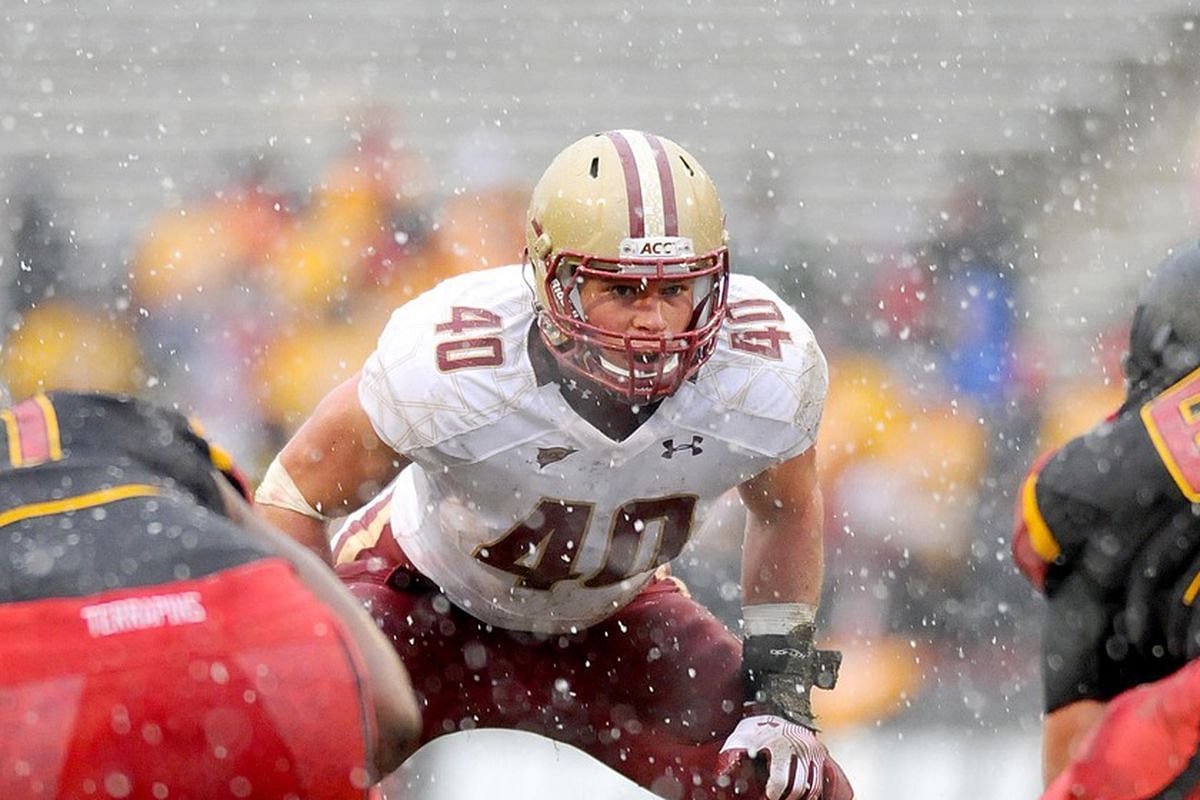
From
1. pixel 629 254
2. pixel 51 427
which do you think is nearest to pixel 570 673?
pixel 629 254

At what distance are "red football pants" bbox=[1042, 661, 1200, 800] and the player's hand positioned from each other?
1429 millimetres

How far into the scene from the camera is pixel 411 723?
2062mm

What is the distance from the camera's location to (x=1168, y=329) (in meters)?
2.39

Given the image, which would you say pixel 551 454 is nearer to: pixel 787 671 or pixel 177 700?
pixel 787 671

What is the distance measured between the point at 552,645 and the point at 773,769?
1.95 ft

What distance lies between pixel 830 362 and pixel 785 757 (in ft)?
13.4

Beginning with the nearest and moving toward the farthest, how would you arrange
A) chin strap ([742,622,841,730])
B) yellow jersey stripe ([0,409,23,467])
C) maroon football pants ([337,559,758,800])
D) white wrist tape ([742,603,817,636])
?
Answer: yellow jersey stripe ([0,409,23,467]) < chin strap ([742,622,841,730]) < white wrist tape ([742,603,817,636]) < maroon football pants ([337,559,758,800])

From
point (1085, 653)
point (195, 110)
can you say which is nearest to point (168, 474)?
point (1085, 653)

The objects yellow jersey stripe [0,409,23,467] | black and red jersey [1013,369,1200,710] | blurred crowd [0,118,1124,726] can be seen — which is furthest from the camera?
blurred crowd [0,118,1124,726]

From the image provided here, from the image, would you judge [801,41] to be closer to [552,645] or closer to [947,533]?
[947,533]

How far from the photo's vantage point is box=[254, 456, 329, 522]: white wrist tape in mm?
3656

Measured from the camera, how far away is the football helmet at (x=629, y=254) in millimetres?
3416

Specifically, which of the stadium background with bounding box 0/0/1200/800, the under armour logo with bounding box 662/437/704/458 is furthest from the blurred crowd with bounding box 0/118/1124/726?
the under armour logo with bounding box 662/437/704/458

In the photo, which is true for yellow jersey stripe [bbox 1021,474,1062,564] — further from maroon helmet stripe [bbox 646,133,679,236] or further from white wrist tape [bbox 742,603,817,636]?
white wrist tape [bbox 742,603,817,636]
